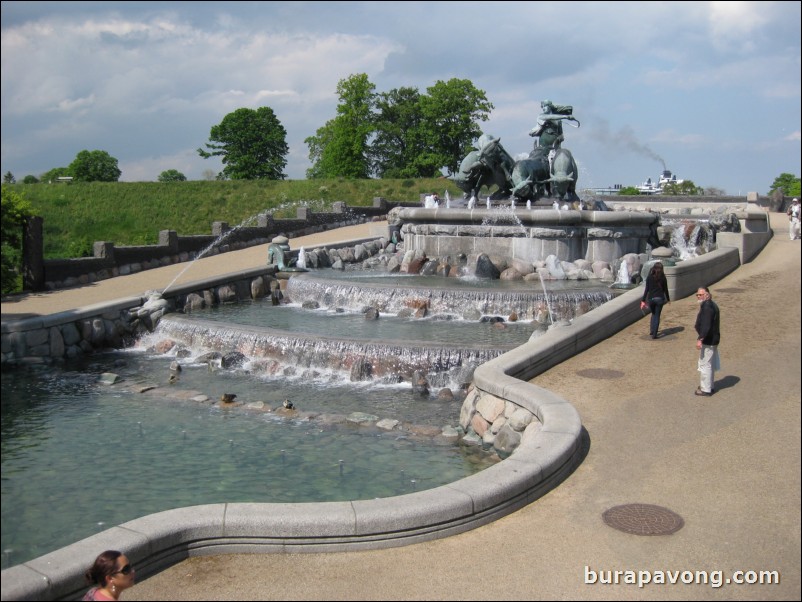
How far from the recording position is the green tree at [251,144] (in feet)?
263

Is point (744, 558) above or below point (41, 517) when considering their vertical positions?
below

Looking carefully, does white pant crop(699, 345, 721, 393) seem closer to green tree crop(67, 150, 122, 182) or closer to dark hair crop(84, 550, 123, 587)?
dark hair crop(84, 550, 123, 587)

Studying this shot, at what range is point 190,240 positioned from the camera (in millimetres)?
28344

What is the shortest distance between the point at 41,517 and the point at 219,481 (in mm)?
3320

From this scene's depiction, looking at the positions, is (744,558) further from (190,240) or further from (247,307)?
(190,240)

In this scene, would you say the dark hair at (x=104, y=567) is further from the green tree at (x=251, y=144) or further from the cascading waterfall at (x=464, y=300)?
the green tree at (x=251, y=144)

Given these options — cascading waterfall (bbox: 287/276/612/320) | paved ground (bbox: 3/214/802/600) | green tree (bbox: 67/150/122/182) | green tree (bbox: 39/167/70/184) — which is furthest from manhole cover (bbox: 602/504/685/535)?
green tree (bbox: 67/150/122/182)

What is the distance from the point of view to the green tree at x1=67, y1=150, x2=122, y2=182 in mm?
75938

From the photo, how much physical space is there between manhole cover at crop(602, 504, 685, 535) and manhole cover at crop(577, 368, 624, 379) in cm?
452

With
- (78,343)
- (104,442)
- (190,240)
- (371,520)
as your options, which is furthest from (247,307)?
(371,520)

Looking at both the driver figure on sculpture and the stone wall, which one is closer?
the stone wall

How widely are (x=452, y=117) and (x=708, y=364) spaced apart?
6493cm

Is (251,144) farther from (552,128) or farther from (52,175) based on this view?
(552,128)

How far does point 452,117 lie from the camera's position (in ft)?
237
